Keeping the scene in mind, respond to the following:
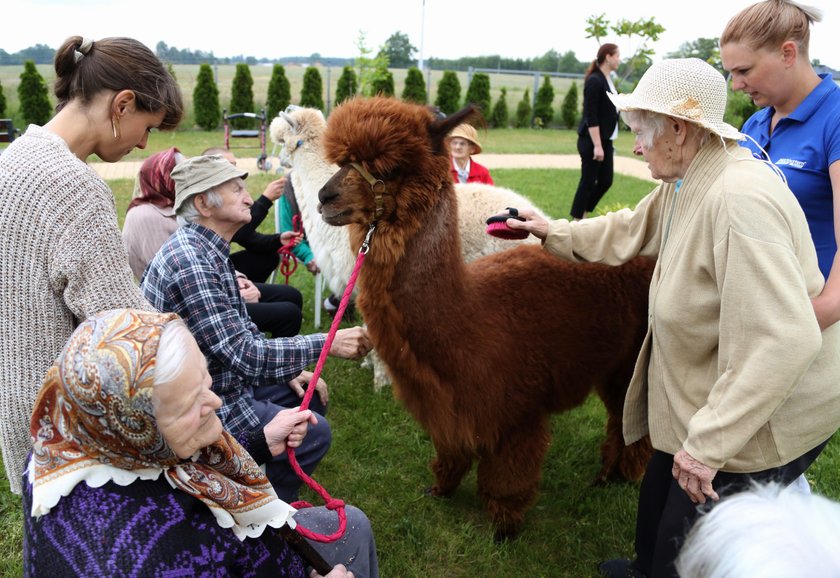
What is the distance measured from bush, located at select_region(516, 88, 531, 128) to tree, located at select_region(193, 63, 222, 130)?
1058 cm

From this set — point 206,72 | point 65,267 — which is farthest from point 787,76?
point 206,72

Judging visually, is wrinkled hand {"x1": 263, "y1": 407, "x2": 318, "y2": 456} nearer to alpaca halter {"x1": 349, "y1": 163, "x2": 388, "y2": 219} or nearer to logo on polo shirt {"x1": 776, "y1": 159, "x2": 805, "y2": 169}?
alpaca halter {"x1": 349, "y1": 163, "x2": 388, "y2": 219}

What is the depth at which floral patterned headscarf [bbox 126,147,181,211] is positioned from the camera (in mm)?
3402

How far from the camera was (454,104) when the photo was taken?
22.0 metres

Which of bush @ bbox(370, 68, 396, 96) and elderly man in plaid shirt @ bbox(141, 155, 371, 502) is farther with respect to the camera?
bush @ bbox(370, 68, 396, 96)

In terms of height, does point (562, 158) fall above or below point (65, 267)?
below

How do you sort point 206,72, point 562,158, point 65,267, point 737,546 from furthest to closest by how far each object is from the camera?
point 206,72
point 562,158
point 65,267
point 737,546

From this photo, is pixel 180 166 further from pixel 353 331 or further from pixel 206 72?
pixel 206 72

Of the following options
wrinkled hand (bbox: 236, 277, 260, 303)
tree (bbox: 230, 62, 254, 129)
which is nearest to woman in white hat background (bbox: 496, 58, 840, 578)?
wrinkled hand (bbox: 236, 277, 260, 303)

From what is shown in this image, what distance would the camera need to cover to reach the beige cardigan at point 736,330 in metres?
1.56

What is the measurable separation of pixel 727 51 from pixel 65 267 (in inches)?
87.4

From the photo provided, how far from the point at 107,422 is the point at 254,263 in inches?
146

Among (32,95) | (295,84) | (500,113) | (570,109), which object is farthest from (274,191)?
(295,84)

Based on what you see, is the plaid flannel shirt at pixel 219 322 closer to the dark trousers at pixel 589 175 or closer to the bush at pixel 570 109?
the dark trousers at pixel 589 175
